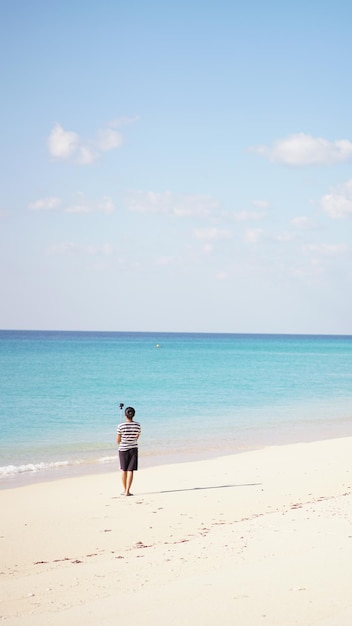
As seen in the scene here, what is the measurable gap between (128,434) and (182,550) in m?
4.22

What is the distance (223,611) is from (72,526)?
4847 millimetres

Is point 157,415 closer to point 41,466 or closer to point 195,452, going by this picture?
point 195,452

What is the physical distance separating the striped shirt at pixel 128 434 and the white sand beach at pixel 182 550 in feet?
3.06

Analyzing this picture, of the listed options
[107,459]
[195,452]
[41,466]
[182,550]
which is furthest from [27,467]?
[182,550]

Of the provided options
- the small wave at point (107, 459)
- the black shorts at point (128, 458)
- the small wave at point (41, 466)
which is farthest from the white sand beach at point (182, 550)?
the small wave at point (107, 459)

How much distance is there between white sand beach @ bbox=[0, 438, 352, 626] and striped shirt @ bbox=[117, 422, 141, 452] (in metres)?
0.93

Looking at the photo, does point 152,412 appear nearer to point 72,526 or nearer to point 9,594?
point 72,526

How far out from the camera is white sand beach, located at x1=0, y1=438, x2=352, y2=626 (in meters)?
5.67

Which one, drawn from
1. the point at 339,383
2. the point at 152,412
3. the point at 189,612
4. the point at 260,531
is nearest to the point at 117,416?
the point at 152,412

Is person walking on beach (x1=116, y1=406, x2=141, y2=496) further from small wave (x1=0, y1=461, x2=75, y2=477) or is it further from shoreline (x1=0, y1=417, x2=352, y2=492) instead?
small wave (x1=0, y1=461, x2=75, y2=477)

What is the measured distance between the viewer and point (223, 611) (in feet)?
18.2

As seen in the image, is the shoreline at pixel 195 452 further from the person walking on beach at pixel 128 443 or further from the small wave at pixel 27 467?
the person walking on beach at pixel 128 443

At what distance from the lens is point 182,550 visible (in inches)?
304

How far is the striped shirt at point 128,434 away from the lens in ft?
38.6
